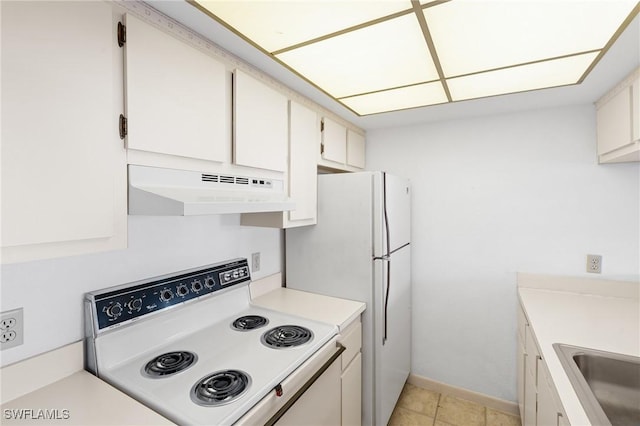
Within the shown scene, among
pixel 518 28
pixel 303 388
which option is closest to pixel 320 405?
pixel 303 388

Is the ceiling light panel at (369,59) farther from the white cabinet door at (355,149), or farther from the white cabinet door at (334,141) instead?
the white cabinet door at (355,149)

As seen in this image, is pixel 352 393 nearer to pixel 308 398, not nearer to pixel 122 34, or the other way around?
pixel 308 398

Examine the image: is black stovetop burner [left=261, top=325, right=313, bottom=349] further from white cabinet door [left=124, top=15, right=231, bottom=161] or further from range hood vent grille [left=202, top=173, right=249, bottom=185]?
white cabinet door [left=124, top=15, right=231, bottom=161]

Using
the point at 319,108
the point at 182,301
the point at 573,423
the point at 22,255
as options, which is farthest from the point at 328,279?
the point at 22,255

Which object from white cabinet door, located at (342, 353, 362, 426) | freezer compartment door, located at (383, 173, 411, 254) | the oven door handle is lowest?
white cabinet door, located at (342, 353, 362, 426)

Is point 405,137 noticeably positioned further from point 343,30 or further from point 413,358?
point 413,358

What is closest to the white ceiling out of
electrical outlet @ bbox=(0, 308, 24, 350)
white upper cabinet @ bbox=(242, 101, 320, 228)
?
white upper cabinet @ bbox=(242, 101, 320, 228)

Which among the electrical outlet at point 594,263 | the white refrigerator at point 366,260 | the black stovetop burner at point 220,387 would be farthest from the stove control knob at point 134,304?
the electrical outlet at point 594,263

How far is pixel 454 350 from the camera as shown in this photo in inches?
99.5

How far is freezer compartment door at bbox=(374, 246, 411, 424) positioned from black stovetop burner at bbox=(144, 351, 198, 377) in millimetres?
1152

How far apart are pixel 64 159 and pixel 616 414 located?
228 cm

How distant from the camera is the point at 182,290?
150cm

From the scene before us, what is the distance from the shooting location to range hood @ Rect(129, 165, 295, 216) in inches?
39.6

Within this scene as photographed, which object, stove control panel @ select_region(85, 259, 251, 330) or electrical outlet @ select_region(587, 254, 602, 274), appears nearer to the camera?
stove control panel @ select_region(85, 259, 251, 330)
